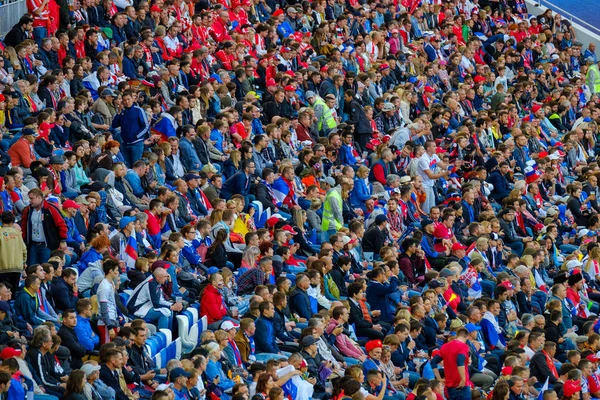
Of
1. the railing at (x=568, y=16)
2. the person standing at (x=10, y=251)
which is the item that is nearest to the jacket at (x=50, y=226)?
the person standing at (x=10, y=251)

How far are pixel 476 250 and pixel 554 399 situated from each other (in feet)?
13.8

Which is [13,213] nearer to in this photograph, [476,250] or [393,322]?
[393,322]

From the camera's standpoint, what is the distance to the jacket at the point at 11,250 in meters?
13.8

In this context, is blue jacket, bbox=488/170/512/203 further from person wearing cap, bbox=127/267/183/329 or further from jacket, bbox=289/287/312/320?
person wearing cap, bbox=127/267/183/329

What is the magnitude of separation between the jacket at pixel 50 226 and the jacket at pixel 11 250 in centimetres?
49

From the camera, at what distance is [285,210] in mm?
17938

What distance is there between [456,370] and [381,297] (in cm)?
186

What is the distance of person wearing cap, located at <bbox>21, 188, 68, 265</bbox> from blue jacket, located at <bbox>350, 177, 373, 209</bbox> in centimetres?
544

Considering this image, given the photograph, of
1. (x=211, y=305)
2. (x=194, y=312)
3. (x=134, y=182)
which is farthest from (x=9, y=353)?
(x=134, y=182)

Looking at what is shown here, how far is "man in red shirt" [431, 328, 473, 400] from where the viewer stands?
47.3 feet

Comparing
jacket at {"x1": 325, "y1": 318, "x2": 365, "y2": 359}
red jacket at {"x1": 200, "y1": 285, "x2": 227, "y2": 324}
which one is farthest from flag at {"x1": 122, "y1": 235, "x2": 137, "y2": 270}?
jacket at {"x1": 325, "y1": 318, "x2": 365, "y2": 359}

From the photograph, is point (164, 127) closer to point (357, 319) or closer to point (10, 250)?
point (357, 319)

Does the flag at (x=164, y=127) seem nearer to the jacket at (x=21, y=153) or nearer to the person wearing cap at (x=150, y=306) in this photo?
the jacket at (x=21, y=153)

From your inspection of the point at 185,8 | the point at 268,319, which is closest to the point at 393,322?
the point at 268,319
